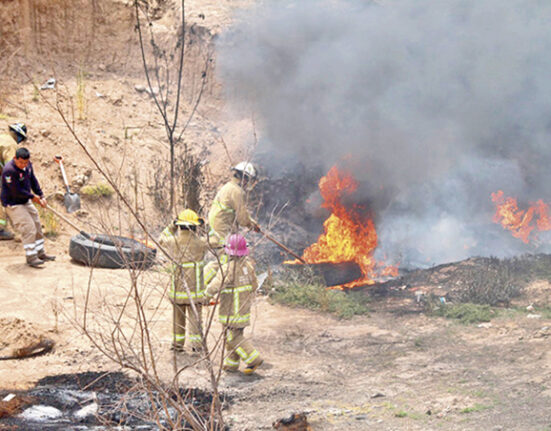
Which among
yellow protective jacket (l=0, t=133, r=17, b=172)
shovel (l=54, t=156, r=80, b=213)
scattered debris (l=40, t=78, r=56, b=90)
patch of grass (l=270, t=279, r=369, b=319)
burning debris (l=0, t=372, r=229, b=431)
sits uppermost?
scattered debris (l=40, t=78, r=56, b=90)

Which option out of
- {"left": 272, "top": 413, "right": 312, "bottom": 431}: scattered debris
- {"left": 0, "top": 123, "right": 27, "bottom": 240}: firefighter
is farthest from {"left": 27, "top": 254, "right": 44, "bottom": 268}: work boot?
{"left": 272, "top": 413, "right": 312, "bottom": 431}: scattered debris

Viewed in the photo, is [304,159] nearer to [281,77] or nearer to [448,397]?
[281,77]

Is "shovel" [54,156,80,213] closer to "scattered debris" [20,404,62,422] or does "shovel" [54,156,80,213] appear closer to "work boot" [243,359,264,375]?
"work boot" [243,359,264,375]

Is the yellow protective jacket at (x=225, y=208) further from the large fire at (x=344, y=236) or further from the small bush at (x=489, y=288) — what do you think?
the small bush at (x=489, y=288)

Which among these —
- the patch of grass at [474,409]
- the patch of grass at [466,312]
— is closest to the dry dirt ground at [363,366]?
the patch of grass at [474,409]

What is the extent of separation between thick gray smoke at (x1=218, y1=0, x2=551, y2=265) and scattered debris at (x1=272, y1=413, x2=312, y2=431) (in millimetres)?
7335

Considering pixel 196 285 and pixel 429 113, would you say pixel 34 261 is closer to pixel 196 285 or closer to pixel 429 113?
pixel 196 285

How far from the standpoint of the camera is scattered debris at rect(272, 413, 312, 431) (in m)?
4.27

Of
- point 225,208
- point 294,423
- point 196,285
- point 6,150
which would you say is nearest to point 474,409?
point 294,423

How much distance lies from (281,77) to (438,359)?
1081cm

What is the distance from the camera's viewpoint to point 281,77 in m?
15.3

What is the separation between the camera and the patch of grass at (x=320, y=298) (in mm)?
7855

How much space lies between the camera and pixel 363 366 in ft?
19.5

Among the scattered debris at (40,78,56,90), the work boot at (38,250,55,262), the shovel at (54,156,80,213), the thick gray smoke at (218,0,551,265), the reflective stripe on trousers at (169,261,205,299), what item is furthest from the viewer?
the scattered debris at (40,78,56,90)
